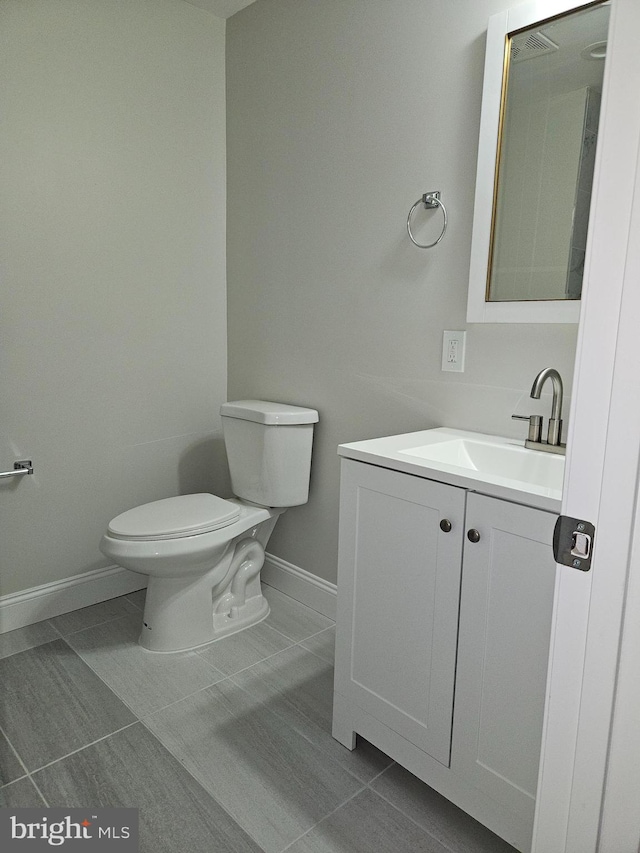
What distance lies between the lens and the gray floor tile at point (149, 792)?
1.36 metres

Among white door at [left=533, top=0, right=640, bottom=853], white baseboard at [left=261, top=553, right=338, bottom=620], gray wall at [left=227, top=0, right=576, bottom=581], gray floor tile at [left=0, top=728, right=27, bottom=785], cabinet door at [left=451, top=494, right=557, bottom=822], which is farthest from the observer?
white baseboard at [left=261, top=553, right=338, bottom=620]

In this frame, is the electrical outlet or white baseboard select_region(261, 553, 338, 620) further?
white baseboard select_region(261, 553, 338, 620)

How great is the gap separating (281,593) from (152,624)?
0.64 m

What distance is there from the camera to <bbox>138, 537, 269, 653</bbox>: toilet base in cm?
209

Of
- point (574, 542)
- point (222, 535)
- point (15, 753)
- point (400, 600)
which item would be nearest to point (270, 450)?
point (222, 535)

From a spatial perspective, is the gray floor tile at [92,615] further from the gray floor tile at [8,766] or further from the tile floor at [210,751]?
the gray floor tile at [8,766]

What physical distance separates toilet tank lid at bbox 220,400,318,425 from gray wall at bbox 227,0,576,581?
0.07 m

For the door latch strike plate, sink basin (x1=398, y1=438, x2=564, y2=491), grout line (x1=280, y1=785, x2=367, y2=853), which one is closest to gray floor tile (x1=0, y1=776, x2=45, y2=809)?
grout line (x1=280, y1=785, x2=367, y2=853)

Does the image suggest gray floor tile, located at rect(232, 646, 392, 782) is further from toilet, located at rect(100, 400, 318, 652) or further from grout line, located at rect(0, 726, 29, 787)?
grout line, located at rect(0, 726, 29, 787)

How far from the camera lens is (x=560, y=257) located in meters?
1.61

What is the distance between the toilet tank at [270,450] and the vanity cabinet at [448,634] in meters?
0.72

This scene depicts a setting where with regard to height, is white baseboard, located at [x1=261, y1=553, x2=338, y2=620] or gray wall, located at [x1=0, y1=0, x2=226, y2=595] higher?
gray wall, located at [x1=0, y1=0, x2=226, y2=595]

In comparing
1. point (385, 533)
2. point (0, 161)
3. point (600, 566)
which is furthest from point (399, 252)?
point (600, 566)

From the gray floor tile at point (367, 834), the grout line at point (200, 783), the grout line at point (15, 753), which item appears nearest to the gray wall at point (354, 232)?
the grout line at point (200, 783)
